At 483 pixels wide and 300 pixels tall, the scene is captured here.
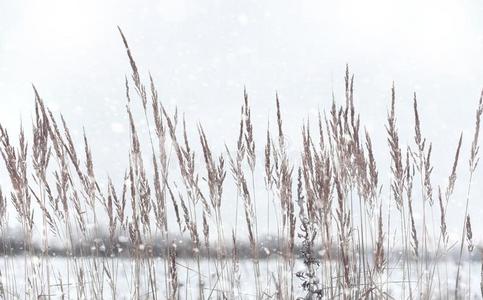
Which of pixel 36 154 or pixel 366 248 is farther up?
pixel 36 154

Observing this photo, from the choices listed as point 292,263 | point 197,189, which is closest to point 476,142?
point 292,263

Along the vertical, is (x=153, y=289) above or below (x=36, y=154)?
below

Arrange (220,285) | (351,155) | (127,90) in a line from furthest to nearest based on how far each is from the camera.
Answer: (220,285) → (351,155) → (127,90)

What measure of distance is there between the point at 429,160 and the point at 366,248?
0.42m

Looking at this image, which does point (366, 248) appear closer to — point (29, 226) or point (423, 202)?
point (423, 202)

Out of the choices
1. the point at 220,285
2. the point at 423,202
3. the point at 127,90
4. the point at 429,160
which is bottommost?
the point at 220,285

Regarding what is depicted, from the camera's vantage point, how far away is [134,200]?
2.14 meters

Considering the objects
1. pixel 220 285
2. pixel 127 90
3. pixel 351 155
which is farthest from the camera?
pixel 220 285

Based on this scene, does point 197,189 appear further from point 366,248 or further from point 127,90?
point 366,248

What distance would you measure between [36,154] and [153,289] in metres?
0.60

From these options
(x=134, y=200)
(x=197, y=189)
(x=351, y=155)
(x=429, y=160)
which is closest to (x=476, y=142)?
(x=429, y=160)

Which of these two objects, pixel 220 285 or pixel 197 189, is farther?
pixel 220 285

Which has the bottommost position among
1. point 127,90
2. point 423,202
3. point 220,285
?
point 220,285

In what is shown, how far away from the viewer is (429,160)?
7.60 feet
